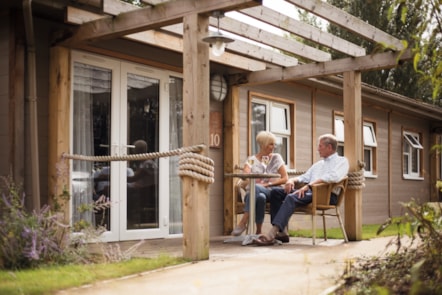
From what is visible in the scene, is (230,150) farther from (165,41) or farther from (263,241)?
(263,241)

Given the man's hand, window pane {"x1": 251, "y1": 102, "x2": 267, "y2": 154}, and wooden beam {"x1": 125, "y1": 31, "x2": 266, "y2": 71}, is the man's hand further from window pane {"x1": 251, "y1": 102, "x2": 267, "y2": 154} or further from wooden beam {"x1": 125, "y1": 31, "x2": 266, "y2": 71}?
window pane {"x1": 251, "y1": 102, "x2": 267, "y2": 154}

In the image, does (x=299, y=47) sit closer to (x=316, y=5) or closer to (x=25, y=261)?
(x=316, y=5)

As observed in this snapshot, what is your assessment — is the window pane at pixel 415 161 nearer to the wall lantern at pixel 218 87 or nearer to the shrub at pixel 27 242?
the wall lantern at pixel 218 87

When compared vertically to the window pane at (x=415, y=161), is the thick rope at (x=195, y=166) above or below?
below

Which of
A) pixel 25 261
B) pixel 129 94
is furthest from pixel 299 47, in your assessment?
pixel 25 261

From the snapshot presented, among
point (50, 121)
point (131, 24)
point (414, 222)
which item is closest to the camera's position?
point (414, 222)

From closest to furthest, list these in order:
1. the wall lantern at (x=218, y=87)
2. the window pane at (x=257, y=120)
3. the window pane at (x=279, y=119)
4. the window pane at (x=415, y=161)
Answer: the wall lantern at (x=218, y=87) < the window pane at (x=257, y=120) < the window pane at (x=279, y=119) < the window pane at (x=415, y=161)

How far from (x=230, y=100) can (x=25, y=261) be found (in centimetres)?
429

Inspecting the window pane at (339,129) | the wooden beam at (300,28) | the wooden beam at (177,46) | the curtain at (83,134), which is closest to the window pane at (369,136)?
the window pane at (339,129)

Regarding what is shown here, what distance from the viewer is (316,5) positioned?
5777 millimetres

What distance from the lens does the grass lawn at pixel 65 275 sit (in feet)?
10.8

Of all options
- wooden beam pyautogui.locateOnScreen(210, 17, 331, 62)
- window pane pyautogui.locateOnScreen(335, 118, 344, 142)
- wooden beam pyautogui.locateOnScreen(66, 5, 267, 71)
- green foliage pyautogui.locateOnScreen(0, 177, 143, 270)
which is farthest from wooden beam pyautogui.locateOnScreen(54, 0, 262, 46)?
window pane pyautogui.locateOnScreen(335, 118, 344, 142)

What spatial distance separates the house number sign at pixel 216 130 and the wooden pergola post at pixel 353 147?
5.46 feet

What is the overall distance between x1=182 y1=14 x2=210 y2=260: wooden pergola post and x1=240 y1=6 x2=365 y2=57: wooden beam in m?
0.84
